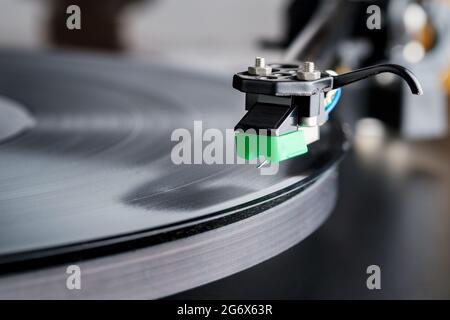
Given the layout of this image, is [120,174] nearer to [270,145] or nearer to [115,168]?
[115,168]

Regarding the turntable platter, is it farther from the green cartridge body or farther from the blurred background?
the blurred background

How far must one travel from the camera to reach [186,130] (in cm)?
76

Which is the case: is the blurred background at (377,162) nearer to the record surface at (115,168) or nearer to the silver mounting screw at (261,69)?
the record surface at (115,168)

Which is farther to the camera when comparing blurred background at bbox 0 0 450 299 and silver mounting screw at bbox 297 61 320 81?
blurred background at bbox 0 0 450 299

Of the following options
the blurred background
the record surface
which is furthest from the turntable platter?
the blurred background

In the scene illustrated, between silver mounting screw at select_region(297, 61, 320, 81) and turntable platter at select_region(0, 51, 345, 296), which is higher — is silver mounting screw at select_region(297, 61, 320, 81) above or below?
above

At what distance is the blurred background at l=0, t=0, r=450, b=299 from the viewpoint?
0.99 meters

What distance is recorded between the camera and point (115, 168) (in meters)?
0.61

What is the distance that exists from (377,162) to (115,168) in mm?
991

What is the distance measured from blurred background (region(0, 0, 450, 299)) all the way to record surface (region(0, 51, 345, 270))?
14 cm

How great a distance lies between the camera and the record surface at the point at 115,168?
47cm

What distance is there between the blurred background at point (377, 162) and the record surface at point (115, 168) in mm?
136

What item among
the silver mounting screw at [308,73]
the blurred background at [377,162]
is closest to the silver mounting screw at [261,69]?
the silver mounting screw at [308,73]
